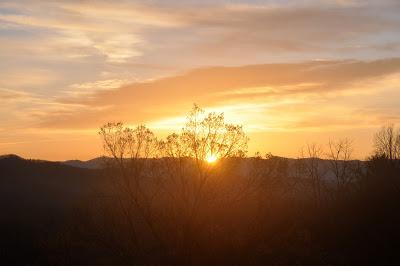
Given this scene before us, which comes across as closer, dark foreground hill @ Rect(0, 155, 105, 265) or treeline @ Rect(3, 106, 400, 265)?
treeline @ Rect(3, 106, 400, 265)

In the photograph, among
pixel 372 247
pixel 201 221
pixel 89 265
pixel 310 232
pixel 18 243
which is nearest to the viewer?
pixel 201 221

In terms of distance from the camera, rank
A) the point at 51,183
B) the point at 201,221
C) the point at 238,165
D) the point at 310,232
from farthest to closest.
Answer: the point at 51,183, the point at 310,232, the point at 201,221, the point at 238,165

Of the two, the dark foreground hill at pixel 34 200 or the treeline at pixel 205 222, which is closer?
the treeline at pixel 205 222

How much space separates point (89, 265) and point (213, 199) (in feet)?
42.4

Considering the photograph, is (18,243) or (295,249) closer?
(295,249)

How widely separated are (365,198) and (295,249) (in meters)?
19.2

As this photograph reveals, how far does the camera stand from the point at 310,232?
5322 cm

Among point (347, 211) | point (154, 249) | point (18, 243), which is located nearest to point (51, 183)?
point (18, 243)

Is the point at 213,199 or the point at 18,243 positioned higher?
the point at 213,199

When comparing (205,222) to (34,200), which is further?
(34,200)

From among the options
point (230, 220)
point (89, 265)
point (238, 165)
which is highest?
point (238, 165)

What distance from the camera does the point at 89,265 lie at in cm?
4306

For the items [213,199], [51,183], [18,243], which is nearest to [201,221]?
A: [213,199]

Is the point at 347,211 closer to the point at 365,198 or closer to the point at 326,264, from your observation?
the point at 365,198
